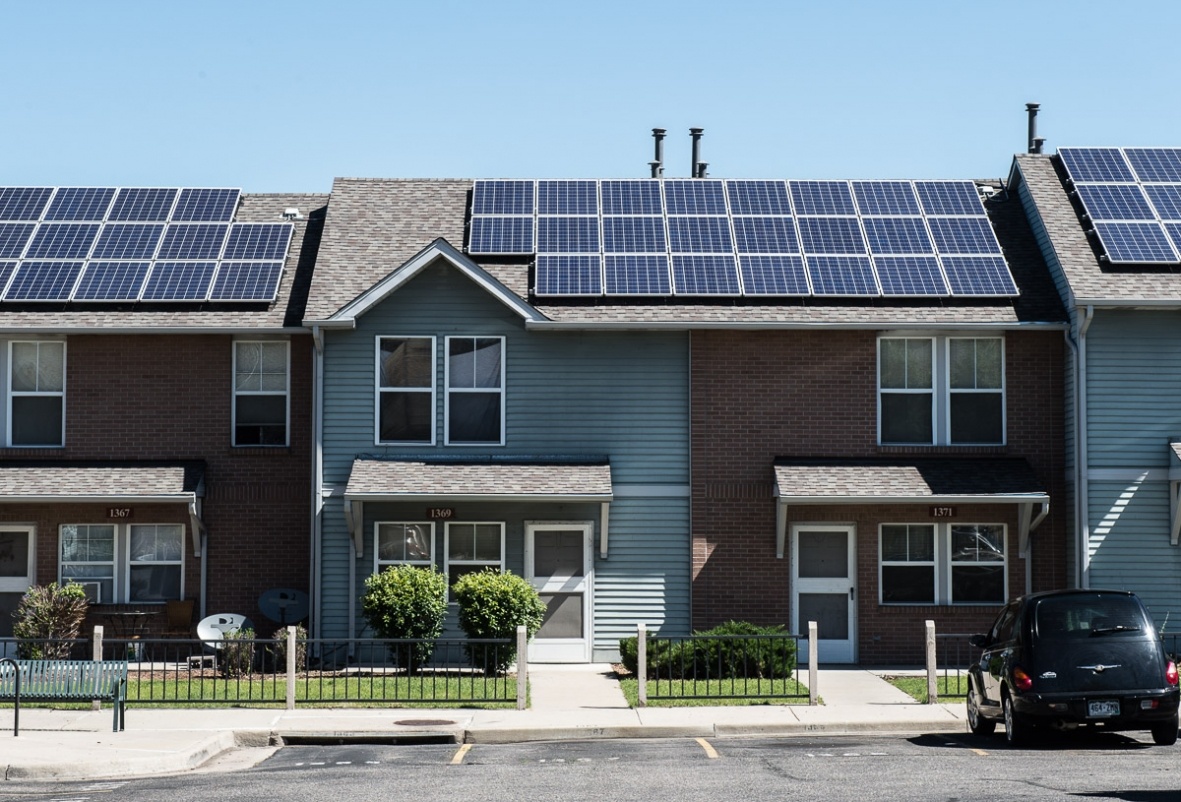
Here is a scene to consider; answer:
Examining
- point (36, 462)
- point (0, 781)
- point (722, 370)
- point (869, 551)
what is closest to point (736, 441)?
point (722, 370)

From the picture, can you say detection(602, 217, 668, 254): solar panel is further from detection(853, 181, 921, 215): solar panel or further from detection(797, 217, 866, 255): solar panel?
detection(853, 181, 921, 215): solar panel

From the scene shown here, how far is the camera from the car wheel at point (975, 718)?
17.3 meters

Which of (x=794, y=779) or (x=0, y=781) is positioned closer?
(x=794, y=779)

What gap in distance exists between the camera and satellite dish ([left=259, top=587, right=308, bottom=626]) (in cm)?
2527

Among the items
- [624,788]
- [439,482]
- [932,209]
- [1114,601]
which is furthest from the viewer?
[932,209]

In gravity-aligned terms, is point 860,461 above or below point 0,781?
above

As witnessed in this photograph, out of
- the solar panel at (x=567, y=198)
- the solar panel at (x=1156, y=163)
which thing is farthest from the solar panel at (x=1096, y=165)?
the solar panel at (x=567, y=198)

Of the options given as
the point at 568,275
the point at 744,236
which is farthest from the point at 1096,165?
the point at 568,275

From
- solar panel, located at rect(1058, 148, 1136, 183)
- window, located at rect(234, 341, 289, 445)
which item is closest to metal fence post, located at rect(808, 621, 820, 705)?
window, located at rect(234, 341, 289, 445)

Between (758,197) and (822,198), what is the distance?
1140mm

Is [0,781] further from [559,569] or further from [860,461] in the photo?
[860,461]

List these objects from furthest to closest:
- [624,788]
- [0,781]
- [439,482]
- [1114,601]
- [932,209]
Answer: [932,209], [439,482], [1114,601], [0,781], [624,788]

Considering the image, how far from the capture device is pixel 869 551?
25109mm

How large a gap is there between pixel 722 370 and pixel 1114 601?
9.88 meters
